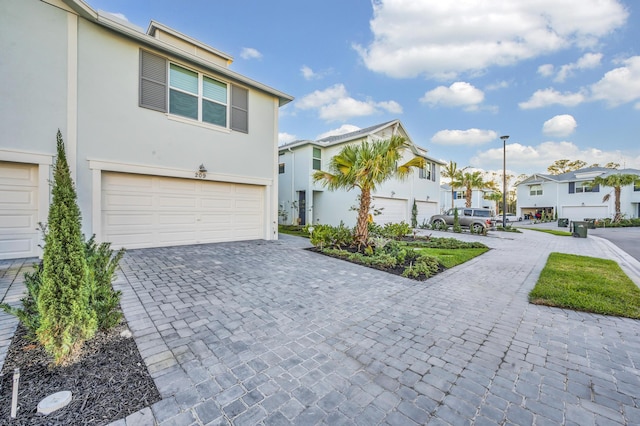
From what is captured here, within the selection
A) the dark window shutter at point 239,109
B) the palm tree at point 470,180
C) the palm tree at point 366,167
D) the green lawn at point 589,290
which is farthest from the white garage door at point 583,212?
the dark window shutter at point 239,109

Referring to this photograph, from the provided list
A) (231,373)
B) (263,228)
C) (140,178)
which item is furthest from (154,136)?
(231,373)

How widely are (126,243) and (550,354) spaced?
951cm

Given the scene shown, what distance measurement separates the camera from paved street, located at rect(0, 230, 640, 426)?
2035 mm

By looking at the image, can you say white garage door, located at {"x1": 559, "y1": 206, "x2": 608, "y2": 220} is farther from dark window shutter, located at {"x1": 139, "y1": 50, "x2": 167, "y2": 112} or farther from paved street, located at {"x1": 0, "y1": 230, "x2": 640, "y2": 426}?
dark window shutter, located at {"x1": 139, "y1": 50, "x2": 167, "y2": 112}

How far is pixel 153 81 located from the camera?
7.81 m

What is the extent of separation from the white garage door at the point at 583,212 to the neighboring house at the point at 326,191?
2585cm

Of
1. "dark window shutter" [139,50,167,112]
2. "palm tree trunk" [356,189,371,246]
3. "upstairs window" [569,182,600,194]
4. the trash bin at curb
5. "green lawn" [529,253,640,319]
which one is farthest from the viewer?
"upstairs window" [569,182,600,194]

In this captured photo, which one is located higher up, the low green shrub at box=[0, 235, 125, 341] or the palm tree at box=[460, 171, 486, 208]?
the palm tree at box=[460, 171, 486, 208]

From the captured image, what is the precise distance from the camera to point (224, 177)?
9367mm

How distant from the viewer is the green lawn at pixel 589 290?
4.21 m

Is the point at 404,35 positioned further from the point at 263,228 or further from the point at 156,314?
the point at 156,314

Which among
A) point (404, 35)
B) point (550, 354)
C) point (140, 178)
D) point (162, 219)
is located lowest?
point (550, 354)

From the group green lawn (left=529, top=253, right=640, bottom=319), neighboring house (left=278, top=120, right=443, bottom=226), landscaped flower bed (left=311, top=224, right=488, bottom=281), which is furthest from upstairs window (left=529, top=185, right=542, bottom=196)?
green lawn (left=529, top=253, right=640, bottom=319)

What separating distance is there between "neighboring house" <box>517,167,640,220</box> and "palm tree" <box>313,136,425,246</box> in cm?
3427
